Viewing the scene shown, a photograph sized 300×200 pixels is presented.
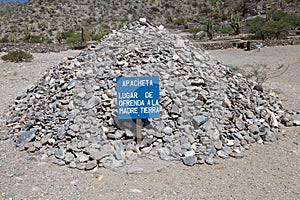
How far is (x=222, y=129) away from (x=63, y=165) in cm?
215

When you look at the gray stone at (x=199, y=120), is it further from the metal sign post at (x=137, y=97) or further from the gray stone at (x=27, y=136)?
the gray stone at (x=27, y=136)

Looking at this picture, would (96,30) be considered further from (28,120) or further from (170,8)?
(28,120)

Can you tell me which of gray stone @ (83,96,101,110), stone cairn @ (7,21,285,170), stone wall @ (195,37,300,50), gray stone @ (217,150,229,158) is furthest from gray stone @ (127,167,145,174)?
stone wall @ (195,37,300,50)

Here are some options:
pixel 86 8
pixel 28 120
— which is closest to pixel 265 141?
pixel 28 120

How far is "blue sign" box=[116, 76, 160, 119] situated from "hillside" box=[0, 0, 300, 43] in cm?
2761

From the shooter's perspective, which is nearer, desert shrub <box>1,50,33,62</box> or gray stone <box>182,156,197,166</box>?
gray stone <box>182,156,197,166</box>

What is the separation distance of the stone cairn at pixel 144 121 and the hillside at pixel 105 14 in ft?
86.0

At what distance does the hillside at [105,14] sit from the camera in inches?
1298

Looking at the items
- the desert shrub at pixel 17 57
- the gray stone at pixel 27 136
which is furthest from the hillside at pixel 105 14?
the gray stone at pixel 27 136

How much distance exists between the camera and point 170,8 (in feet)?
137

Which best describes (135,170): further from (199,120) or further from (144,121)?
(199,120)

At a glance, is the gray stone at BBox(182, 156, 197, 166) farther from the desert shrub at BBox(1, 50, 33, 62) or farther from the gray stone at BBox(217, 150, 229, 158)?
the desert shrub at BBox(1, 50, 33, 62)

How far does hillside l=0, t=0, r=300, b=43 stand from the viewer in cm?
3297

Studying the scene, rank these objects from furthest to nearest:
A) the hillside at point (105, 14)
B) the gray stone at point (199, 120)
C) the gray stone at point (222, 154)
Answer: the hillside at point (105, 14), the gray stone at point (199, 120), the gray stone at point (222, 154)
